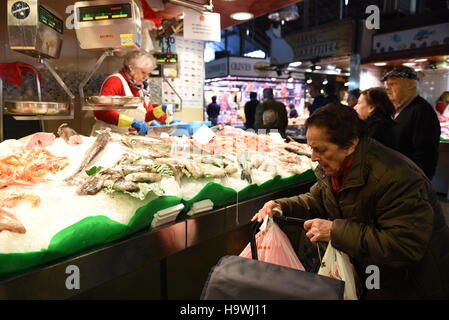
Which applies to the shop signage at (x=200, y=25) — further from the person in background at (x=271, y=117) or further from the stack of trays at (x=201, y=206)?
the stack of trays at (x=201, y=206)

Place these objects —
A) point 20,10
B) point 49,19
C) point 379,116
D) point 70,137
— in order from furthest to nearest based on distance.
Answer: point 379,116
point 49,19
point 70,137
point 20,10

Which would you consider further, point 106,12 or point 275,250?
point 106,12

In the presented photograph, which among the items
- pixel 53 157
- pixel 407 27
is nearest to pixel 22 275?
pixel 53 157

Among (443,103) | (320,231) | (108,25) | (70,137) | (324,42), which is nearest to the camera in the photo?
(320,231)

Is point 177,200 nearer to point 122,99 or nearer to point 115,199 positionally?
point 115,199

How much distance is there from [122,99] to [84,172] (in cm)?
107

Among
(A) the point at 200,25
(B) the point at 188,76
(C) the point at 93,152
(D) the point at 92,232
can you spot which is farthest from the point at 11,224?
(B) the point at 188,76

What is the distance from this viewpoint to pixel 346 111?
1600 mm

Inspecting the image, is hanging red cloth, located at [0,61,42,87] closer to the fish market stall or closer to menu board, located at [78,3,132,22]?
menu board, located at [78,3,132,22]

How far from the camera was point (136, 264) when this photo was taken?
1.66m

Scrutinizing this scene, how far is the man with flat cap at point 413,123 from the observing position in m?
3.26

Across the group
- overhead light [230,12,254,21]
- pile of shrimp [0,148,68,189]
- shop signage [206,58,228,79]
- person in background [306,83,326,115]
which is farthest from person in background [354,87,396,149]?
shop signage [206,58,228,79]

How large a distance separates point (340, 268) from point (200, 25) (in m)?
3.32

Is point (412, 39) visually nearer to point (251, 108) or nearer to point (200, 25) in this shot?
point (251, 108)
